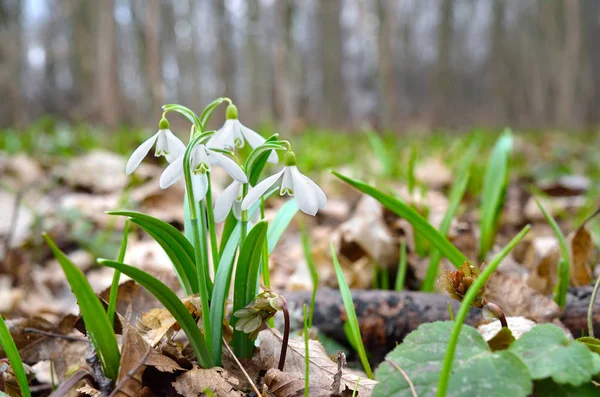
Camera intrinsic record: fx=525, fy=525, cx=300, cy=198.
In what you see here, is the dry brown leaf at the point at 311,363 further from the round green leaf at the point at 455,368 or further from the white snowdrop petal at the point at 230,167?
the white snowdrop petal at the point at 230,167

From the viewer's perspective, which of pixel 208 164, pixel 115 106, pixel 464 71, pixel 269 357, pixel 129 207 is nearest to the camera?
pixel 208 164

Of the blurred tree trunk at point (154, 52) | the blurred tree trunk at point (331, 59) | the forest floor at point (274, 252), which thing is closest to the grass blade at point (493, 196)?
the forest floor at point (274, 252)

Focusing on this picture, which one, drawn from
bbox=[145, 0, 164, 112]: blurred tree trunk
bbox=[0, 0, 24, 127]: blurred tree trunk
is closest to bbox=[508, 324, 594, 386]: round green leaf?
bbox=[145, 0, 164, 112]: blurred tree trunk

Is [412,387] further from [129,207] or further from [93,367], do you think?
[129,207]

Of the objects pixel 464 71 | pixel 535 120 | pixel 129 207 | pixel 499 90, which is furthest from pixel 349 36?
pixel 129 207

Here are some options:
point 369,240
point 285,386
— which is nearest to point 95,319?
point 285,386

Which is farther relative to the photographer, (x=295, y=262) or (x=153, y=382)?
(x=295, y=262)
